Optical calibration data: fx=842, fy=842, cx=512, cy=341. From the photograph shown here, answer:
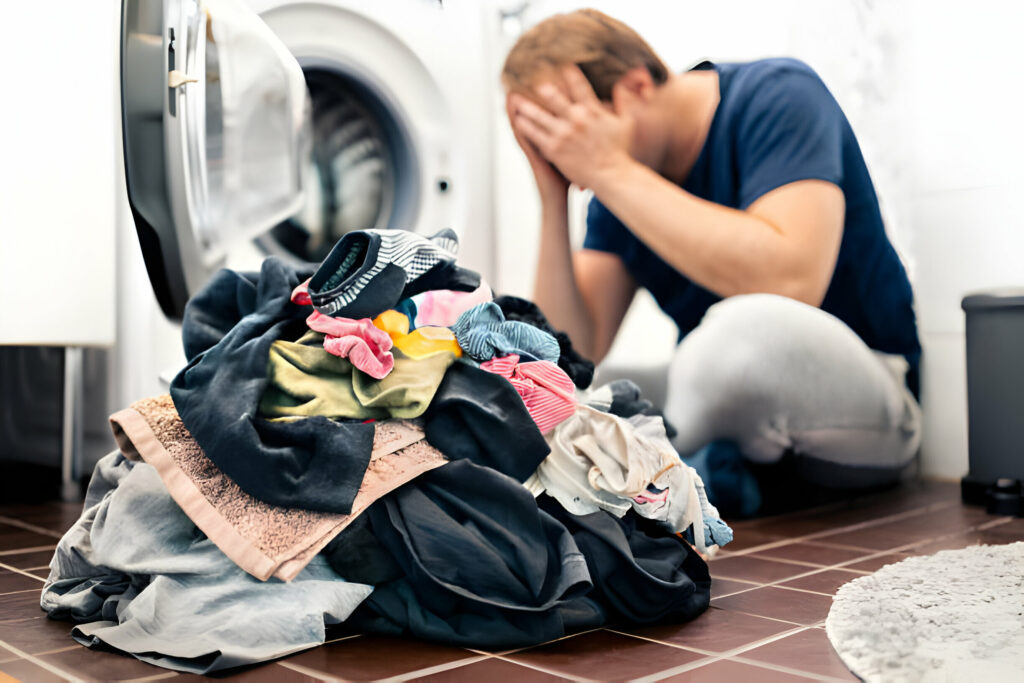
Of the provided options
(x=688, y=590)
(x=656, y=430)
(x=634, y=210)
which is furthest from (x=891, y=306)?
(x=688, y=590)

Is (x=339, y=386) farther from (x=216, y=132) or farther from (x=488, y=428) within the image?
(x=216, y=132)

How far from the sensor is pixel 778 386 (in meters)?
1.32

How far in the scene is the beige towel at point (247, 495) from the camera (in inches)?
27.5

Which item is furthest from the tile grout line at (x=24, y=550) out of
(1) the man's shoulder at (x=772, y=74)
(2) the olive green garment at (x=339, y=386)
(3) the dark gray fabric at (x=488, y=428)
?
(1) the man's shoulder at (x=772, y=74)

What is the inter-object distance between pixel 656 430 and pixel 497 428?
241 millimetres

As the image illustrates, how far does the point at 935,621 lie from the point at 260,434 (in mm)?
635

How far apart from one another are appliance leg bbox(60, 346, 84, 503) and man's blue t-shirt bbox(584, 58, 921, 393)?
1.12m

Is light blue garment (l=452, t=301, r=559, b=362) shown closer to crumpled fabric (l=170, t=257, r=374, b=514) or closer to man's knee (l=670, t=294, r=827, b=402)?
crumpled fabric (l=170, t=257, r=374, b=514)

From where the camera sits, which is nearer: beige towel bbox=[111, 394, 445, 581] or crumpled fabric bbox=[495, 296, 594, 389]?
beige towel bbox=[111, 394, 445, 581]

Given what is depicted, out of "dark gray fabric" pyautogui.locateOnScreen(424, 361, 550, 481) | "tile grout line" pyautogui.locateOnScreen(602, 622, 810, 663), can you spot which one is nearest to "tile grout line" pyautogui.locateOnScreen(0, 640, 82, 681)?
"dark gray fabric" pyautogui.locateOnScreen(424, 361, 550, 481)

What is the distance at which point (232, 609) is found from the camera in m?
0.70

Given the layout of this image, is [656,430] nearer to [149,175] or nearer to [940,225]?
[149,175]

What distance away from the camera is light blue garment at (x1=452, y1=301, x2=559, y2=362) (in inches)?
33.5

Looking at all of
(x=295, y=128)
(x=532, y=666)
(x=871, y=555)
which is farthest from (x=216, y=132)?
(x=871, y=555)
